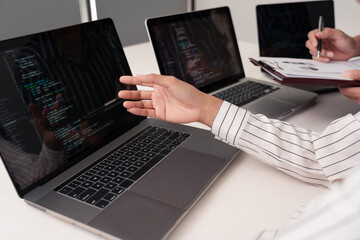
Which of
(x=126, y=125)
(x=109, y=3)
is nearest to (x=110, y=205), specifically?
(x=126, y=125)

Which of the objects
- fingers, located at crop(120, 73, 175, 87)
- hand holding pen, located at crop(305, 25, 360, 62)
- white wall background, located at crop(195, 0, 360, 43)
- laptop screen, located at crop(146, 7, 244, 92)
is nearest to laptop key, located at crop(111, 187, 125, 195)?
fingers, located at crop(120, 73, 175, 87)

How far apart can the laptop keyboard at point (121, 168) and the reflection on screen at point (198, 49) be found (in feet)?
0.97

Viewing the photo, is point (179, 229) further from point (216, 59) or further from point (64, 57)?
point (216, 59)

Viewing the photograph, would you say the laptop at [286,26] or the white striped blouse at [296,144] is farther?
the laptop at [286,26]

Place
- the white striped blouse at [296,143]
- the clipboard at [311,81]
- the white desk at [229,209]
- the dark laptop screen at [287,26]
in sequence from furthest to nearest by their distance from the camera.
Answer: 1. the dark laptop screen at [287,26]
2. the clipboard at [311,81]
3. the white striped blouse at [296,143]
4. the white desk at [229,209]

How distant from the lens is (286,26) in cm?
140

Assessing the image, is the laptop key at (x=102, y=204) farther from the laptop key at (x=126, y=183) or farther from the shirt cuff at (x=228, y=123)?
the shirt cuff at (x=228, y=123)

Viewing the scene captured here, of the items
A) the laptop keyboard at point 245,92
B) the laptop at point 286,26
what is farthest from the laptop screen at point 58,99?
the laptop at point 286,26

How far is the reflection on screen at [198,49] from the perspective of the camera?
103cm

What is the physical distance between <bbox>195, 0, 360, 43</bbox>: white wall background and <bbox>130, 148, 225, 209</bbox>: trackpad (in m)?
2.73

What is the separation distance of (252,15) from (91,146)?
3086 millimetres

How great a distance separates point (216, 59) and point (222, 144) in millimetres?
485

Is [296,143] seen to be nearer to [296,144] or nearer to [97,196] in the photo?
[296,144]

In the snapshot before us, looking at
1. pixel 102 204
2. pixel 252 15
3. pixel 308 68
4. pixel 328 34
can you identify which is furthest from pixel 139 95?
pixel 252 15
